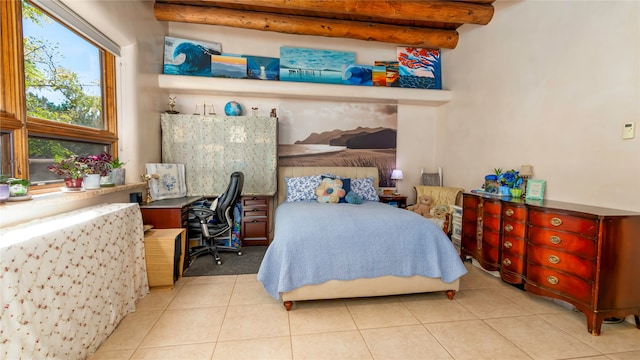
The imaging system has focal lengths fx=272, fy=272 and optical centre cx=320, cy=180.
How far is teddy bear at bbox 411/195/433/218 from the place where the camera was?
4.38 m

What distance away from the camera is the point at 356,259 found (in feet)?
7.86

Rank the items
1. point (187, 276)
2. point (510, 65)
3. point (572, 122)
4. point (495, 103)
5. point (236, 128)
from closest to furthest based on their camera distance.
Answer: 1. point (572, 122)
2. point (187, 276)
3. point (510, 65)
4. point (495, 103)
5. point (236, 128)

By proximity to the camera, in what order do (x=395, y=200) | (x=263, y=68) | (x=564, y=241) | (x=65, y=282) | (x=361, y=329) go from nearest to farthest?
(x=65, y=282) → (x=361, y=329) → (x=564, y=241) → (x=263, y=68) → (x=395, y=200)

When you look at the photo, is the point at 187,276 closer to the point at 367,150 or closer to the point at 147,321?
the point at 147,321

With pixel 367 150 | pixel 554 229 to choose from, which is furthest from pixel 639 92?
pixel 367 150

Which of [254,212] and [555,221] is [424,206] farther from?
[254,212]

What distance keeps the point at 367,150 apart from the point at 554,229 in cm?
300

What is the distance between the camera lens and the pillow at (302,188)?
3.96 meters

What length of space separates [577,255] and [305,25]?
13.6ft

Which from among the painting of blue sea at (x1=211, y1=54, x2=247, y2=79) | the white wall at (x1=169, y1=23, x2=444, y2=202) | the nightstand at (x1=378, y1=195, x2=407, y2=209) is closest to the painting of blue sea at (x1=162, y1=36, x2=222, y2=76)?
the painting of blue sea at (x1=211, y1=54, x2=247, y2=79)

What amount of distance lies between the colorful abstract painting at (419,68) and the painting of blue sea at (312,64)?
974 millimetres

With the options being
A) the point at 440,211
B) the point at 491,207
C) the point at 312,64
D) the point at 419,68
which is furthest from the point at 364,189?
the point at 419,68

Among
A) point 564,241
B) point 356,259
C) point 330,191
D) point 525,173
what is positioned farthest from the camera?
point 330,191

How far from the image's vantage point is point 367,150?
194 inches
